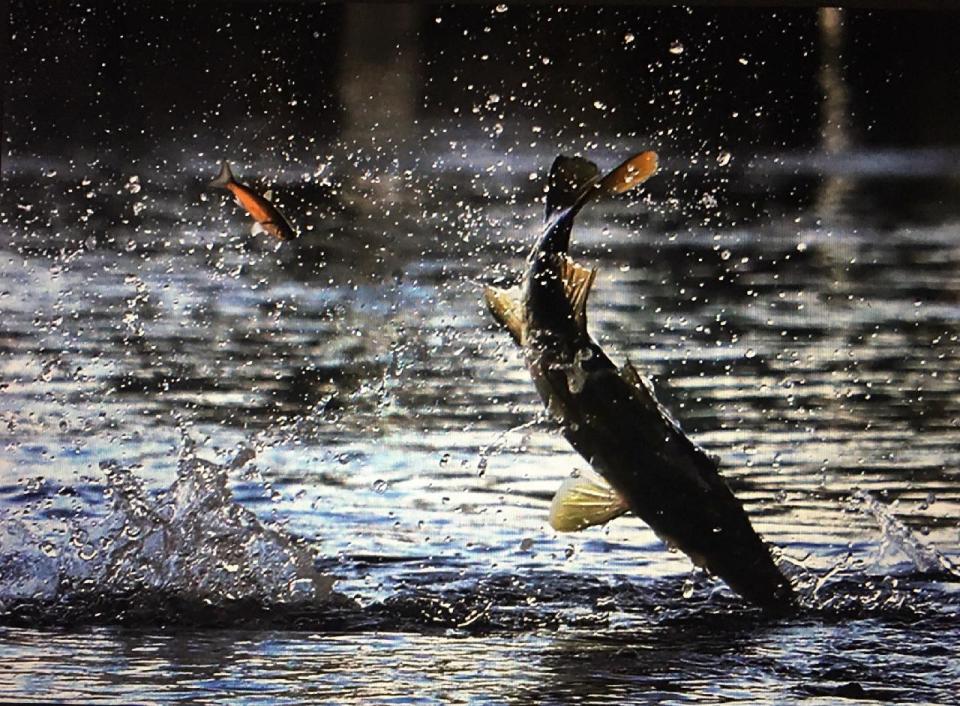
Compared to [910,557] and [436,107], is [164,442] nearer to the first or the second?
[436,107]

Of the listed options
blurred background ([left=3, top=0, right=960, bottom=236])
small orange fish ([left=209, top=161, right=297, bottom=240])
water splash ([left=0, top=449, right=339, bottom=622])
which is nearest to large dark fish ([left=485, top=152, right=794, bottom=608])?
blurred background ([left=3, top=0, right=960, bottom=236])

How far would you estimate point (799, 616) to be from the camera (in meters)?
2.43

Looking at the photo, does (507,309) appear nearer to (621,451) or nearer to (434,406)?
(434,406)

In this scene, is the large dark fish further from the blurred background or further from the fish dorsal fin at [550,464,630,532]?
the blurred background

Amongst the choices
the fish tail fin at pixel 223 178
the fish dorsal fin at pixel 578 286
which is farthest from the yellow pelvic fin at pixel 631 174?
the fish tail fin at pixel 223 178

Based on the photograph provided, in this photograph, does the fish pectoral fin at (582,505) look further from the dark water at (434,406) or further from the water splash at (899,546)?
the water splash at (899,546)

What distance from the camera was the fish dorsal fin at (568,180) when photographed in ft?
8.13

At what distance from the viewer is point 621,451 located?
2445 mm

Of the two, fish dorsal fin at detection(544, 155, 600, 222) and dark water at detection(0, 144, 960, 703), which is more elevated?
fish dorsal fin at detection(544, 155, 600, 222)

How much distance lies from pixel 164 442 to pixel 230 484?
0.52ft

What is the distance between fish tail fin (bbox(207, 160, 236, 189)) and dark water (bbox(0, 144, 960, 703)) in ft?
0.11

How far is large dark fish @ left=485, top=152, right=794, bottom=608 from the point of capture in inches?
96.0

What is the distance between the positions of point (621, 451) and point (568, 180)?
1.83ft

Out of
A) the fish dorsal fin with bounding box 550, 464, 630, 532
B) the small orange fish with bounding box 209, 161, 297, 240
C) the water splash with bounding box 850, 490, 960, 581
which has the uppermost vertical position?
the small orange fish with bounding box 209, 161, 297, 240
